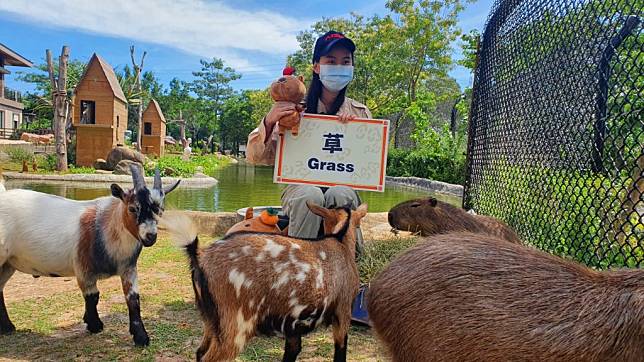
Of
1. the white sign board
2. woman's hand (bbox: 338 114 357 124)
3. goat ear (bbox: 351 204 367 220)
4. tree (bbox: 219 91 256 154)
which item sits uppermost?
tree (bbox: 219 91 256 154)

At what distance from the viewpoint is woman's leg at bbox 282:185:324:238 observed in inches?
127

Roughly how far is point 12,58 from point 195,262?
3564 cm

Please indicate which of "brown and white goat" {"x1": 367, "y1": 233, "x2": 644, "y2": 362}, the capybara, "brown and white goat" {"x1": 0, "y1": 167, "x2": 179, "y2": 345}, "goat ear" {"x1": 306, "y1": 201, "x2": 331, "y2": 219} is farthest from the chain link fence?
"brown and white goat" {"x1": 0, "y1": 167, "x2": 179, "y2": 345}

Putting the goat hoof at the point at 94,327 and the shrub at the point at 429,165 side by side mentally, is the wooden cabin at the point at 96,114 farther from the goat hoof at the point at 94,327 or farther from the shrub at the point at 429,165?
the goat hoof at the point at 94,327

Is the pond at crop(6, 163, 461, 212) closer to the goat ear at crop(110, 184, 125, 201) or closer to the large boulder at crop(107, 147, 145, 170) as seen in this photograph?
the large boulder at crop(107, 147, 145, 170)

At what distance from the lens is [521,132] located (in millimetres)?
3479

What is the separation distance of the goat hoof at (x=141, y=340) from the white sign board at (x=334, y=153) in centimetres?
127

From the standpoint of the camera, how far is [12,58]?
31.3 meters

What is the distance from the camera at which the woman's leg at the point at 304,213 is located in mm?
3238

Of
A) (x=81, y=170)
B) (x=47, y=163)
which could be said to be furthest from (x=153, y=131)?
(x=81, y=170)

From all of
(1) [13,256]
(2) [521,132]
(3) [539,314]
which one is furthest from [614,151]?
(1) [13,256]

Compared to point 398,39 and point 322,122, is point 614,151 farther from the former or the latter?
point 398,39

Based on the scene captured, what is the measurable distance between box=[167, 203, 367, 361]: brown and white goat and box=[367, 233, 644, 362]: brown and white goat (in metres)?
0.55

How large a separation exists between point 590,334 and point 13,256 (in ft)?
10.4
